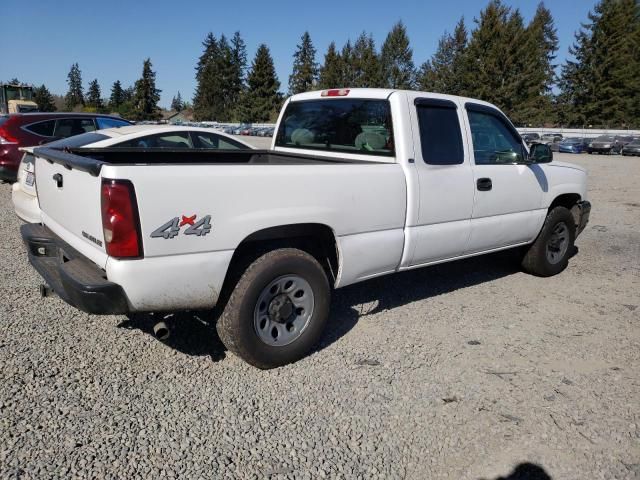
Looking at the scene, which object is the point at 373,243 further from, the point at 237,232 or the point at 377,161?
the point at 237,232

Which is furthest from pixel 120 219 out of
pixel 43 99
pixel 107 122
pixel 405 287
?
pixel 43 99

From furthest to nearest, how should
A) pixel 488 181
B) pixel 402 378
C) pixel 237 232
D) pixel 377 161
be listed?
pixel 488 181 < pixel 377 161 < pixel 402 378 < pixel 237 232

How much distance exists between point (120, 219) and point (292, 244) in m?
1.30

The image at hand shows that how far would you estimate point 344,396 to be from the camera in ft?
10.6

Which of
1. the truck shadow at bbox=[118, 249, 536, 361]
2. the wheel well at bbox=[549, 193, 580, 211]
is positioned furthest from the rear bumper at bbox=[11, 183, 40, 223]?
the wheel well at bbox=[549, 193, 580, 211]

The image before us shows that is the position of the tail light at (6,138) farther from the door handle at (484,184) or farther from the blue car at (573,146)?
the blue car at (573,146)

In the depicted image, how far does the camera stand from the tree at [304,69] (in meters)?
91.5

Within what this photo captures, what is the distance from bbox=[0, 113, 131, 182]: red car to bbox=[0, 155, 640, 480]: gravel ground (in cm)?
576

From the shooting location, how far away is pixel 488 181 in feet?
15.4

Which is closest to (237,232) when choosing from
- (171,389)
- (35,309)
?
(171,389)

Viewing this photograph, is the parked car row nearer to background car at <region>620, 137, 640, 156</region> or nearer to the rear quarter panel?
background car at <region>620, 137, 640, 156</region>

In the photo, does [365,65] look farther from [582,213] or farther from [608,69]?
[582,213]

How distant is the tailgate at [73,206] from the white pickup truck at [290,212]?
0.6 inches

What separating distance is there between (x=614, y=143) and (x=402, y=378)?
4282 centimetres
